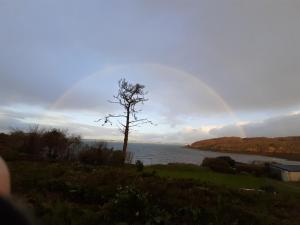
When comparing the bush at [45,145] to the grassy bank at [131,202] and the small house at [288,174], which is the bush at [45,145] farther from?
the small house at [288,174]

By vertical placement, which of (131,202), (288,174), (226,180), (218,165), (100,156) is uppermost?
(218,165)

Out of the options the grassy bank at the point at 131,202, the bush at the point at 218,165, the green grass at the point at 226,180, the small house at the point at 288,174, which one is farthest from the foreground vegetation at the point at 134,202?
the small house at the point at 288,174

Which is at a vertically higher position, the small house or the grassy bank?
the small house

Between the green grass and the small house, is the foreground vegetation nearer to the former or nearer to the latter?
the green grass

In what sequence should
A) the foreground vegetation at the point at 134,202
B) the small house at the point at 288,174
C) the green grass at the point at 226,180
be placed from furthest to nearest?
1. the small house at the point at 288,174
2. the green grass at the point at 226,180
3. the foreground vegetation at the point at 134,202

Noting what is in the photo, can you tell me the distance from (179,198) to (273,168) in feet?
118

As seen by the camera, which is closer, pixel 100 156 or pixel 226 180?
pixel 226 180

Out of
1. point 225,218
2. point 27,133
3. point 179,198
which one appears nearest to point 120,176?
point 179,198

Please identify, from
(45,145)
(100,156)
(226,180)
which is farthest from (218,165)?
(45,145)

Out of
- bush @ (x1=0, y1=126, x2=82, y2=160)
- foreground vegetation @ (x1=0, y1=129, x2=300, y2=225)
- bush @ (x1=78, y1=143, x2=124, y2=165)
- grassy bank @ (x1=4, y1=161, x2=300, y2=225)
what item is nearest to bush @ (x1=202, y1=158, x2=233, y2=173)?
bush @ (x1=78, y1=143, x2=124, y2=165)

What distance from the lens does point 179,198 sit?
1198cm

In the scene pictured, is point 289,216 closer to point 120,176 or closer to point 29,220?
point 120,176

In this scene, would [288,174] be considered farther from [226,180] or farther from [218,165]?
[226,180]

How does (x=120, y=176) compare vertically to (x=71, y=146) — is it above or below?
below
